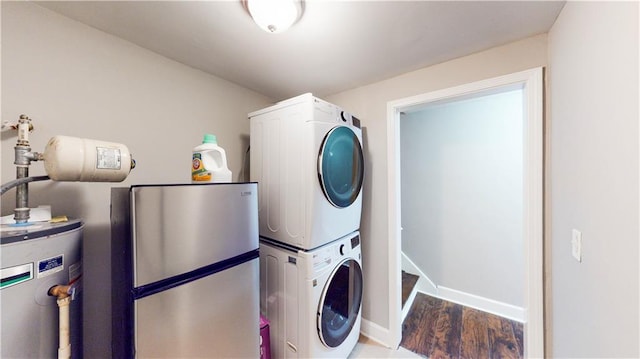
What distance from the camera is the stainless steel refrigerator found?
2.57ft

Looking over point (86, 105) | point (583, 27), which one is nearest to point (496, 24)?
point (583, 27)

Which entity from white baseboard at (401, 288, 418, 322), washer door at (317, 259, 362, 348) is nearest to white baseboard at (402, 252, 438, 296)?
white baseboard at (401, 288, 418, 322)

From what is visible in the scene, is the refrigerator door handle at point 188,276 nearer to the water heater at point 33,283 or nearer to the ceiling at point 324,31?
the water heater at point 33,283

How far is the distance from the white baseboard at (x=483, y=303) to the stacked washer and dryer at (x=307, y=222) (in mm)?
1465

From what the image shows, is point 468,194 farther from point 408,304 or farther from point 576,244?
point 576,244

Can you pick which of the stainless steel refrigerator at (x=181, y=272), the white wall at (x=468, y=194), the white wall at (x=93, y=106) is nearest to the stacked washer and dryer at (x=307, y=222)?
the stainless steel refrigerator at (x=181, y=272)

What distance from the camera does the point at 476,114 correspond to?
2357 millimetres

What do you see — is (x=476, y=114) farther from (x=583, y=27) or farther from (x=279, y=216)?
(x=279, y=216)

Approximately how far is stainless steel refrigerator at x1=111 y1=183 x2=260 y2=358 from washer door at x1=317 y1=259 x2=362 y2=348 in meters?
0.51

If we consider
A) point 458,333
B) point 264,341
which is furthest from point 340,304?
point 458,333

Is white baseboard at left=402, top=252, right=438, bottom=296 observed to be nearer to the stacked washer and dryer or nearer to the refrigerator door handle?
the stacked washer and dryer

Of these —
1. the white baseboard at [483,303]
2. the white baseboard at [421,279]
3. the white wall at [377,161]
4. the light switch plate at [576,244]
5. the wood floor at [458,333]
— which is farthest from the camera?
the white baseboard at [421,279]

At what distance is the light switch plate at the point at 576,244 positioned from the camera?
34.7 inches

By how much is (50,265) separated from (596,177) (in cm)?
189
